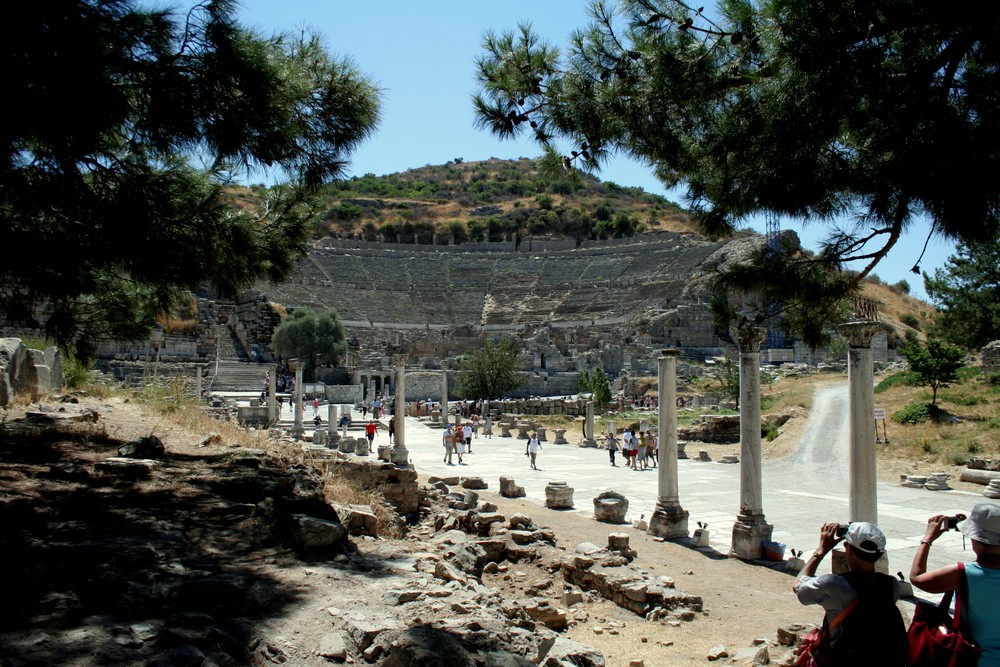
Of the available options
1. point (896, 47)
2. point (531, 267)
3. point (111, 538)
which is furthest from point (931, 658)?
point (531, 267)

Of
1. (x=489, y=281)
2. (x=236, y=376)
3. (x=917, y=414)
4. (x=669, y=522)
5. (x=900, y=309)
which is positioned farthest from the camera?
(x=489, y=281)

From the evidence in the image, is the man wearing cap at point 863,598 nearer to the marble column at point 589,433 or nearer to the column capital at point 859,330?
the column capital at point 859,330

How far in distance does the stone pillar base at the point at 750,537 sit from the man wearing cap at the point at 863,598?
19.9 feet

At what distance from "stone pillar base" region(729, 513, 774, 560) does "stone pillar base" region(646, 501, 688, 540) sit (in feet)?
3.20

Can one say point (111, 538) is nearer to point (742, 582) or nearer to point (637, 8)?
point (637, 8)

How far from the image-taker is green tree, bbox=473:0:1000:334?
4.64m

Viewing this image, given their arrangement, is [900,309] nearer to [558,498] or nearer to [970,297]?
[970,297]

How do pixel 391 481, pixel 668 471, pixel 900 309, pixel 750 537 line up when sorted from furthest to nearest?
pixel 900 309 → pixel 391 481 → pixel 668 471 → pixel 750 537

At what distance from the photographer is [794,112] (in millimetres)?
5051

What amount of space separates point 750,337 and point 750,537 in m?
2.52

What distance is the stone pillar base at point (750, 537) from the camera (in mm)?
8773

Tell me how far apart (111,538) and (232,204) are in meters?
3.96

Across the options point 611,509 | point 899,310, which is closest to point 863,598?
point 611,509

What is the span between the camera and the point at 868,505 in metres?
7.72
